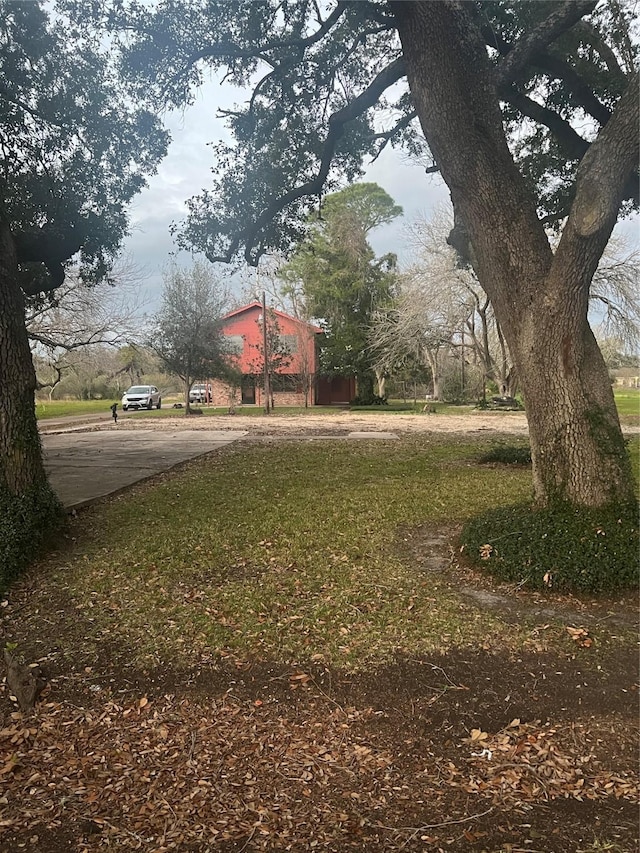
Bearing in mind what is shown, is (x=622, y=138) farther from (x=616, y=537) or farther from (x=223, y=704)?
(x=223, y=704)

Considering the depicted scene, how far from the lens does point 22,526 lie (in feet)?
15.4

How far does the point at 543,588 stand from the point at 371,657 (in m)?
1.56

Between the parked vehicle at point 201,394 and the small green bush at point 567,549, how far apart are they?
3070 cm

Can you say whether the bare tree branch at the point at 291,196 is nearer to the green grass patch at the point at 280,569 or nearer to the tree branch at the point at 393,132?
the tree branch at the point at 393,132

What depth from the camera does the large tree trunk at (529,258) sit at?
Result: 4160mm

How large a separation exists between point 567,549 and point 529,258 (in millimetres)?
2272

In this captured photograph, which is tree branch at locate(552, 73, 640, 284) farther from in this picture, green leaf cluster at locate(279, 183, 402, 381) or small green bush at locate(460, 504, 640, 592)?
green leaf cluster at locate(279, 183, 402, 381)

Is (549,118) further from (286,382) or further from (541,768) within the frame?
(286,382)

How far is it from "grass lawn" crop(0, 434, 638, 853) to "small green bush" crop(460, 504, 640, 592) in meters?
0.16

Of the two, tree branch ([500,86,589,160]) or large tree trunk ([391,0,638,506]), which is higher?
tree branch ([500,86,589,160])

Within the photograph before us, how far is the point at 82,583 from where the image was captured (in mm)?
4316

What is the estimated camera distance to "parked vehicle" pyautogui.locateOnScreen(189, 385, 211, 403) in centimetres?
3419

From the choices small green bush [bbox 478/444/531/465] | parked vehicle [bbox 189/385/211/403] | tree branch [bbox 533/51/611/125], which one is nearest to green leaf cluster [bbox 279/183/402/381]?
parked vehicle [bbox 189/385/211/403]

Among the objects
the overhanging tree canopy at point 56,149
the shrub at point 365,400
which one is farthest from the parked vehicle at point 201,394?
the overhanging tree canopy at point 56,149
